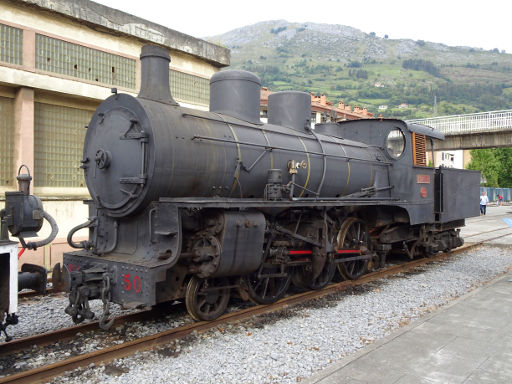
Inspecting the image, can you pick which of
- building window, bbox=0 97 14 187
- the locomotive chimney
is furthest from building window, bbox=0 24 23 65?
the locomotive chimney

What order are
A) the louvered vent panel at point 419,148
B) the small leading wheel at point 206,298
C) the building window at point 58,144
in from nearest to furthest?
the small leading wheel at point 206,298 → the building window at point 58,144 → the louvered vent panel at point 419,148

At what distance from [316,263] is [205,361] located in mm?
3415

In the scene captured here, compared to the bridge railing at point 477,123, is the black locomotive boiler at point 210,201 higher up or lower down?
lower down

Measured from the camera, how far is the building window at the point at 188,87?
41.1ft

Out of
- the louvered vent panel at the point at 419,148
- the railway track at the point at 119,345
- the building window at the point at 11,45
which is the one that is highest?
the building window at the point at 11,45

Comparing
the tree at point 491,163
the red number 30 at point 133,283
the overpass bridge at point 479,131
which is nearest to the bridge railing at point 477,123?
the overpass bridge at point 479,131

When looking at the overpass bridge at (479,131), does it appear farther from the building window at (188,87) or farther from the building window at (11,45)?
the building window at (11,45)

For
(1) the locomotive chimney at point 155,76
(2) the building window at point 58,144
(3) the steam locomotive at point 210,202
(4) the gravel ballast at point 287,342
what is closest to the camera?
(4) the gravel ballast at point 287,342

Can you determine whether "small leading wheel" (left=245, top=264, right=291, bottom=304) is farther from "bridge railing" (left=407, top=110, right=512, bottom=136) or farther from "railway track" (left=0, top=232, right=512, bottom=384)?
"bridge railing" (left=407, top=110, right=512, bottom=136)

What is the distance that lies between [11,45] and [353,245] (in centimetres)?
844

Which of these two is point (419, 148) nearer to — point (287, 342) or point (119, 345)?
point (287, 342)

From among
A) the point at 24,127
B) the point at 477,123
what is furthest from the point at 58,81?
the point at 477,123

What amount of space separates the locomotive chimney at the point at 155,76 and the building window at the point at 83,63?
4797 mm

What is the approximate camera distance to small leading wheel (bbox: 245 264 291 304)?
6555mm
